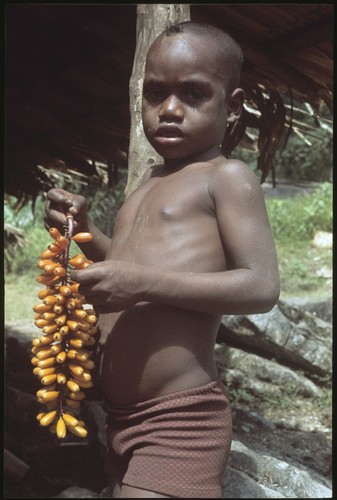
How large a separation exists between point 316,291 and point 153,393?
7.03 m

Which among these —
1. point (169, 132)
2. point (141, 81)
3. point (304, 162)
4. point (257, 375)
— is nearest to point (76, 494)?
point (141, 81)

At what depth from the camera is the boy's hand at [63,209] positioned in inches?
63.2

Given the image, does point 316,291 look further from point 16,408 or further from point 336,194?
point 336,194

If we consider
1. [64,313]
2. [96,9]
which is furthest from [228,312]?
[96,9]

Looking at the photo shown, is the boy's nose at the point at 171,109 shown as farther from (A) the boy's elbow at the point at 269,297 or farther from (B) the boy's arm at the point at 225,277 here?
(A) the boy's elbow at the point at 269,297

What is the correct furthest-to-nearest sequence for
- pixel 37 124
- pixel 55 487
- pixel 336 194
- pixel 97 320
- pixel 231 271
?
pixel 37 124 → pixel 55 487 → pixel 336 194 → pixel 97 320 → pixel 231 271

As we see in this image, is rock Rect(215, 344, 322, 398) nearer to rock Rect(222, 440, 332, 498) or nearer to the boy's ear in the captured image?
rock Rect(222, 440, 332, 498)

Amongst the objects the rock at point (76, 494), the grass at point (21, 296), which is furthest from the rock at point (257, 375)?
the grass at point (21, 296)

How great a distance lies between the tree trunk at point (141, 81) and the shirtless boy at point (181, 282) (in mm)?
420

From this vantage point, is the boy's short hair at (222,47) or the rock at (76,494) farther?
the rock at (76,494)

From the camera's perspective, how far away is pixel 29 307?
7.78 meters

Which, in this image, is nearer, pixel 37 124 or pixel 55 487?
pixel 55 487

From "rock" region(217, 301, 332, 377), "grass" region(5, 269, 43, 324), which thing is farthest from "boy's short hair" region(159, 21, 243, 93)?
"grass" region(5, 269, 43, 324)

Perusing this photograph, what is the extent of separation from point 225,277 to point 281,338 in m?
4.11
